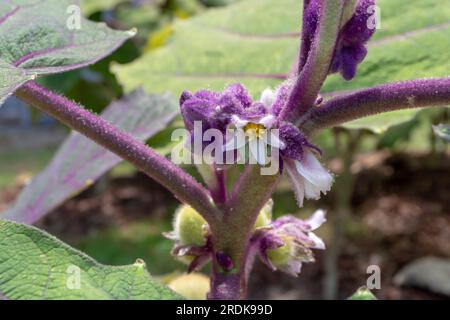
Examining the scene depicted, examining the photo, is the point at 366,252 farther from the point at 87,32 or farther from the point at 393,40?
the point at 87,32

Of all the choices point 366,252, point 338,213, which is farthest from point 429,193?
point 338,213

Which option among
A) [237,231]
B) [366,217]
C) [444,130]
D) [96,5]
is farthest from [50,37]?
[366,217]

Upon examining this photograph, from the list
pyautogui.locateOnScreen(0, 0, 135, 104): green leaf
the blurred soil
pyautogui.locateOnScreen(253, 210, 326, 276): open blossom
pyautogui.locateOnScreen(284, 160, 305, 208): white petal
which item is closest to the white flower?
pyautogui.locateOnScreen(284, 160, 305, 208): white petal

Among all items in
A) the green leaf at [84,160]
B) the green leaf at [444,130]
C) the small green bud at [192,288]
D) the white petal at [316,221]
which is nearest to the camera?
the green leaf at [444,130]

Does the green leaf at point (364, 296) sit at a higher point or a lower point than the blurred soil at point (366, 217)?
lower

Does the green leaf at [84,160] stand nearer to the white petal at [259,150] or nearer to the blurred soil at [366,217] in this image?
the white petal at [259,150]

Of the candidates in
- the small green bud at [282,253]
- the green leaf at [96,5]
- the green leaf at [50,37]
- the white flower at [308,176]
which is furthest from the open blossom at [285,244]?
the green leaf at [96,5]

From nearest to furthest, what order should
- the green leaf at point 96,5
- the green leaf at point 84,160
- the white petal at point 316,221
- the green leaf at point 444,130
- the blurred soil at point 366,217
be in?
the green leaf at point 444,130 < the white petal at point 316,221 < the green leaf at point 84,160 < the green leaf at point 96,5 < the blurred soil at point 366,217
